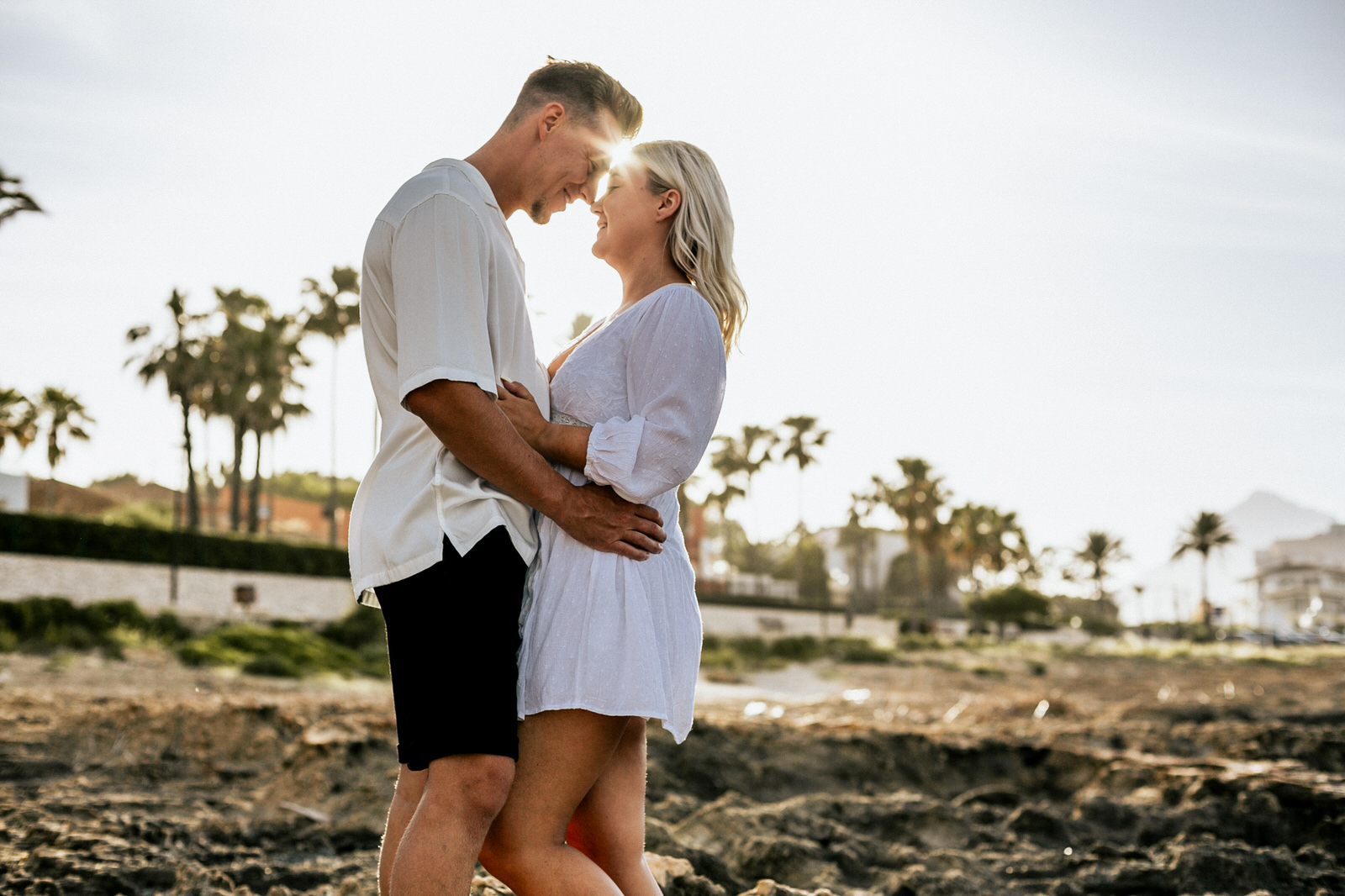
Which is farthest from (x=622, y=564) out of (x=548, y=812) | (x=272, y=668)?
(x=272, y=668)

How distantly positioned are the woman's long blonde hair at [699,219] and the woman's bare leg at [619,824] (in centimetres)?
93

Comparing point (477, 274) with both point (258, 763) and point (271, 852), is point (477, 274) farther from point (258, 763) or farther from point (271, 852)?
point (258, 763)

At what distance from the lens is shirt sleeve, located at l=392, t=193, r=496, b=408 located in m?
1.83

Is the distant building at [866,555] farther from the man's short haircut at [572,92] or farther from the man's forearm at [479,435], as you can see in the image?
the man's forearm at [479,435]

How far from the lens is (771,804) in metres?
6.08

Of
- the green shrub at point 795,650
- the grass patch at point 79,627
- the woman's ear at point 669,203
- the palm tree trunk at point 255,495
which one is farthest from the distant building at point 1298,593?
the woman's ear at point 669,203

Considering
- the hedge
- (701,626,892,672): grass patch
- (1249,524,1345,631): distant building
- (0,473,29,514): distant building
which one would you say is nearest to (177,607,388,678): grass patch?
the hedge

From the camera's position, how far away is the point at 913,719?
13.2m

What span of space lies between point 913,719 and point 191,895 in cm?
1109

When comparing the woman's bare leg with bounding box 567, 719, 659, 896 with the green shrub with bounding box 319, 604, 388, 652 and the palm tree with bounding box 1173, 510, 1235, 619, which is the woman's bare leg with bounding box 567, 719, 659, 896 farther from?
the palm tree with bounding box 1173, 510, 1235, 619

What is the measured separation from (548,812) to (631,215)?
50.3 inches

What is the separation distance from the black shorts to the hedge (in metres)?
A: 19.0

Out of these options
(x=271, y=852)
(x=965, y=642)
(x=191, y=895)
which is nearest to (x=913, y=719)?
(x=271, y=852)

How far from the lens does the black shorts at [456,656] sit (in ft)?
5.79
